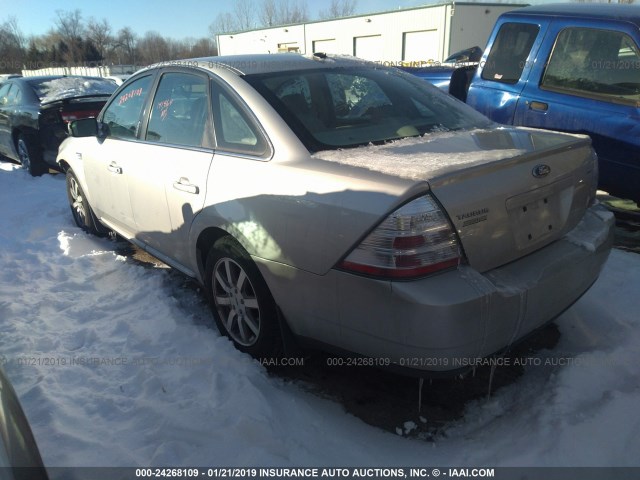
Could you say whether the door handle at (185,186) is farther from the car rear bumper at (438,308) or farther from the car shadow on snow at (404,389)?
the car shadow on snow at (404,389)

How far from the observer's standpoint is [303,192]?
86.8 inches

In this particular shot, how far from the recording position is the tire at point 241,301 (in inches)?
100

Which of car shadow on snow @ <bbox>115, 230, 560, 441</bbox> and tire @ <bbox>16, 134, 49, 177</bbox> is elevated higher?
tire @ <bbox>16, 134, 49, 177</bbox>

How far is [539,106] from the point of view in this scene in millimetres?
4566

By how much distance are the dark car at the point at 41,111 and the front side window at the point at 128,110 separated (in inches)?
148

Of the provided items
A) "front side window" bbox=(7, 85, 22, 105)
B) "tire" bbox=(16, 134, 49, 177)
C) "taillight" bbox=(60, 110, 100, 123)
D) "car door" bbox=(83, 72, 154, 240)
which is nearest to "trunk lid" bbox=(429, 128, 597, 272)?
"car door" bbox=(83, 72, 154, 240)

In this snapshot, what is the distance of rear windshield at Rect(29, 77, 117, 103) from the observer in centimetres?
800

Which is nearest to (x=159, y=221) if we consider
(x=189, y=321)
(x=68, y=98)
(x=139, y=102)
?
(x=189, y=321)

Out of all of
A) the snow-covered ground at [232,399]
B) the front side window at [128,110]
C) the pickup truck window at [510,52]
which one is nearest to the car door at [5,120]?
the front side window at [128,110]

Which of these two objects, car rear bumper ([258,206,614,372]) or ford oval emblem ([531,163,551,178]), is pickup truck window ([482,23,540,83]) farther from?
car rear bumper ([258,206,614,372])

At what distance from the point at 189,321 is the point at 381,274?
1668 millimetres

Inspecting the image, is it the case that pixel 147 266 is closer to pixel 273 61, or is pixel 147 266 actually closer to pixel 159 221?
pixel 159 221

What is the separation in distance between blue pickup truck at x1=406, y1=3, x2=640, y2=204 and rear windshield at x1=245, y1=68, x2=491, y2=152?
169 cm

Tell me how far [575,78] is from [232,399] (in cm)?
404
